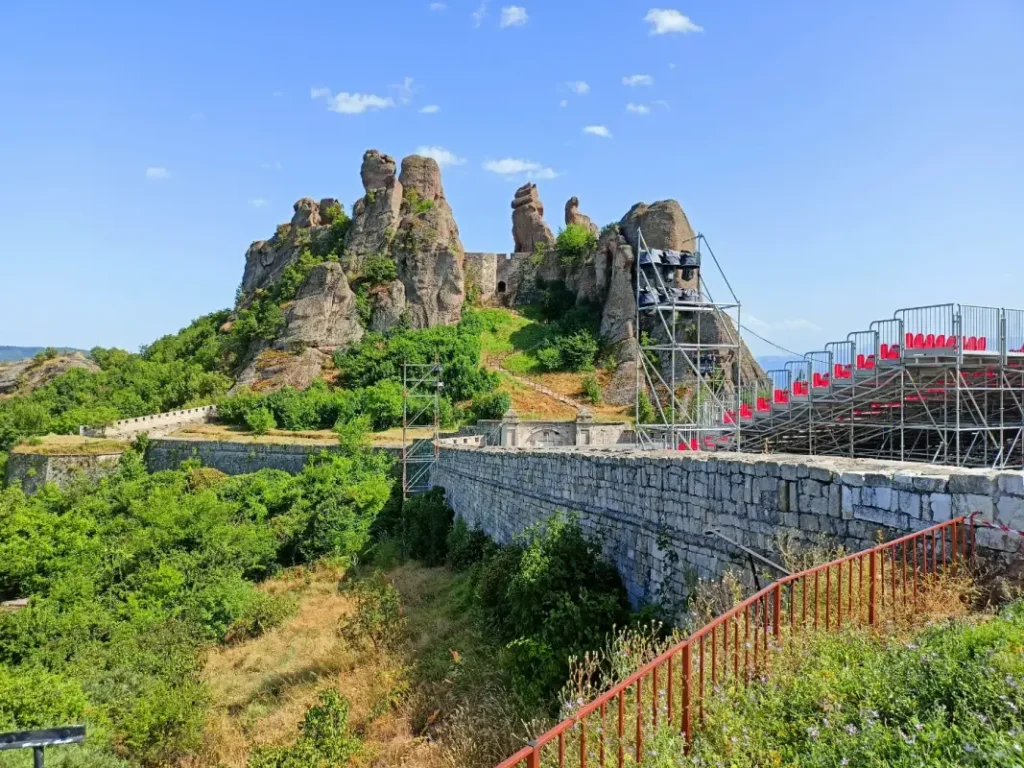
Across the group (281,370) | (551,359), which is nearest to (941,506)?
(551,359)

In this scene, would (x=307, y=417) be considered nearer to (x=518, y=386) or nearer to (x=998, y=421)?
(x=518, y=386)

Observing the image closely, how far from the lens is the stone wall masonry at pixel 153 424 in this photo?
31.4 m

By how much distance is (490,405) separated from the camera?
104 ft

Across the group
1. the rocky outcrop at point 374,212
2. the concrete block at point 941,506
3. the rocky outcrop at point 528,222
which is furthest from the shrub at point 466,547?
the rocky outcrop at point 528,222

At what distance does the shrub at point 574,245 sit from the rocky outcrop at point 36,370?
1271 inches

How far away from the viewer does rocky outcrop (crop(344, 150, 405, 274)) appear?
131ft

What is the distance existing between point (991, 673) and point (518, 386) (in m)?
31.3

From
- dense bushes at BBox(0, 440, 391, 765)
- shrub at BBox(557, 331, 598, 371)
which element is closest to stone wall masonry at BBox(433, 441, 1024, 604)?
dense bushes at BBox(0, 440, 391, 765)

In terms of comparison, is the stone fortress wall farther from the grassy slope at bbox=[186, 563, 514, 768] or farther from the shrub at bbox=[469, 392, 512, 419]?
the grassy slope at bbox=[186, 563, 514, 768]

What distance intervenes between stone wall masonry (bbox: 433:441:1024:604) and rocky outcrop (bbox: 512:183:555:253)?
37.5 metres

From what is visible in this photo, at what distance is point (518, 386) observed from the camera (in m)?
34.2

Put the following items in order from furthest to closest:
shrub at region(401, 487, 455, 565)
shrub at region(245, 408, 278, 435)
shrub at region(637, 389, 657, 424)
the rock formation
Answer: the rock formation < shrub at region(245, 408, 278, 435) < shrub at region(637, 389, 657, 424) < shrub at region(401, 487, 455, 565)

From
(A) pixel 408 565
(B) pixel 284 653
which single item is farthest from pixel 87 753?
(A) pixel 408 565

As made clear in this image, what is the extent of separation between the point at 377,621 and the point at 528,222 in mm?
38761
